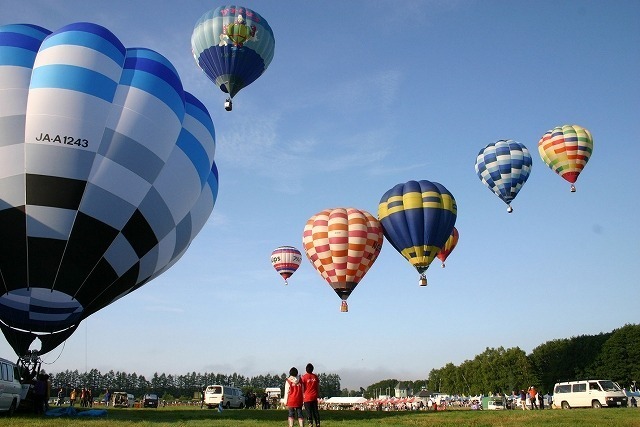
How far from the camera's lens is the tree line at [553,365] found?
78375mm

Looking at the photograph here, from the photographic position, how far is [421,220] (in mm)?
34719

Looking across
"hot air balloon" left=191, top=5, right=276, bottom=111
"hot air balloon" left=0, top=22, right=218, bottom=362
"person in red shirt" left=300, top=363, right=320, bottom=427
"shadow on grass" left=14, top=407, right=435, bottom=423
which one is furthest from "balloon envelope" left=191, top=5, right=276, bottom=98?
"person in red shirt" left=300, top=363, right=320, bottom=427

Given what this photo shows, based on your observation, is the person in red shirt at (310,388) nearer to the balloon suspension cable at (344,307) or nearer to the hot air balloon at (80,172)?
the hot air balloon at (80,172)

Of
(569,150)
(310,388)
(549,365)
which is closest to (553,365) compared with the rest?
(549,365)

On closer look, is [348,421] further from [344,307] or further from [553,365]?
[553,365]

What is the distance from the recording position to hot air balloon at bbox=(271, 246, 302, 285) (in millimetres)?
51719

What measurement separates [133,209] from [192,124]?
4442mm

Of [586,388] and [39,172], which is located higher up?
[39,172]

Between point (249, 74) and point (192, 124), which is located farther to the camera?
point (249, 74)

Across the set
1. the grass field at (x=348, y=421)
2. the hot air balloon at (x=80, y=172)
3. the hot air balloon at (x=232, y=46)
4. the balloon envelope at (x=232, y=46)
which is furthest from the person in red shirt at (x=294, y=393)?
the balloon envelope at (x=232, y=46)

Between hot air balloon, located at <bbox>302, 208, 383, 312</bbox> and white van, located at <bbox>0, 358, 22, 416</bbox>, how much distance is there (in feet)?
68.2

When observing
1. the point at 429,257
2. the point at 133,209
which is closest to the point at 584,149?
the point at 429,257

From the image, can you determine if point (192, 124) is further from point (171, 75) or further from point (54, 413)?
point (54, 413)

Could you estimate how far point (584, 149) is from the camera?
4269cm
